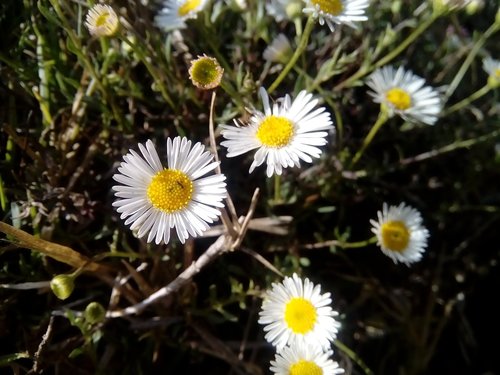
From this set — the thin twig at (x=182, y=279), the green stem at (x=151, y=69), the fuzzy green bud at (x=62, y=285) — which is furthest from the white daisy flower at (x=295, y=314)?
the green stem at (x=151, y=69)

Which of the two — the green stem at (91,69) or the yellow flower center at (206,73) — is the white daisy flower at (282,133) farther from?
the green stem at (91,69)

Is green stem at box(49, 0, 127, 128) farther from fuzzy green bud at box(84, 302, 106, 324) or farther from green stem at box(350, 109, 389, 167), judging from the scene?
green stem at box(350, 109, 389, 167)

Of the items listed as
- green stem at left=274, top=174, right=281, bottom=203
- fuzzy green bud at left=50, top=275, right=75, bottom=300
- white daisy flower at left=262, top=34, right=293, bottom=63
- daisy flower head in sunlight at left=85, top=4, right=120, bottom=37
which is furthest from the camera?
white daisy flower at left=262, top=34, right=293, bottom=63

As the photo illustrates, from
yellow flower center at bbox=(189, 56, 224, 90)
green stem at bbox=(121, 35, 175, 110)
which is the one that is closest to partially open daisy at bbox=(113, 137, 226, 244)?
yellow flower center at bbox=(189, 56, 224, 90)

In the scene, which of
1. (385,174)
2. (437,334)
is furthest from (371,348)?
(385,174)

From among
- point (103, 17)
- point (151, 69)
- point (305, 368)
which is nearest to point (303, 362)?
point (305, 368)
